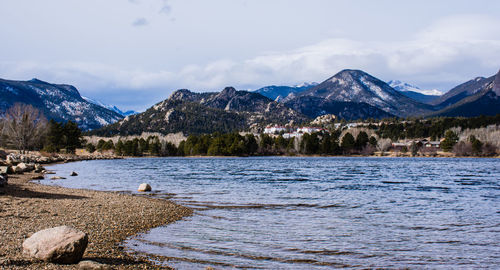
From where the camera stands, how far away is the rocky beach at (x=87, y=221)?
41.0 feet

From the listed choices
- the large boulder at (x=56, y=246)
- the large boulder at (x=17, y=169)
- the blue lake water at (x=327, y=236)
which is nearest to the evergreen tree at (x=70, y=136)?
the large boulder at (x=17, y=169)

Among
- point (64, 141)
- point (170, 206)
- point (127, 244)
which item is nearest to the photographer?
point (127, 244)

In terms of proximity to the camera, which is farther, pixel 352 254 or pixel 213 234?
pixel 213 234

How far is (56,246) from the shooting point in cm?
1141

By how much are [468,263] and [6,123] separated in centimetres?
13379

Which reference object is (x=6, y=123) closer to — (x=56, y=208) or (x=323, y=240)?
(x=56, y=208)

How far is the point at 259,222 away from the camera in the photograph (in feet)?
71.9

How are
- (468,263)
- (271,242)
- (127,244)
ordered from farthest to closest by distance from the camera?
(271,242) < (127,244) < (468,263)

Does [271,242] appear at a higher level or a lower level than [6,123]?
lower

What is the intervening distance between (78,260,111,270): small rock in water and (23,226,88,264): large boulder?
1.09 ft

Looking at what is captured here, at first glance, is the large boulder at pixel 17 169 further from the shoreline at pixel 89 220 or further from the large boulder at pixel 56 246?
the large boulder at pixel 56 246

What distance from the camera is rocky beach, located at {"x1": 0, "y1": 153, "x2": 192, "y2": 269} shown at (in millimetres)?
12508

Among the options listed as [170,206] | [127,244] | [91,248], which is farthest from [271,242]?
[170,206]

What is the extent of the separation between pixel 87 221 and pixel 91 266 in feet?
27.9
